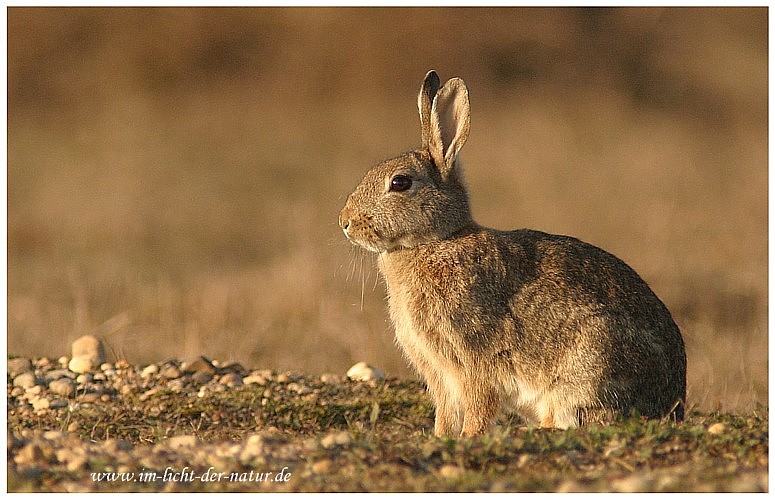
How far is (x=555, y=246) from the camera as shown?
6.39 m

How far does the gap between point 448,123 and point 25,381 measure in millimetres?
3013

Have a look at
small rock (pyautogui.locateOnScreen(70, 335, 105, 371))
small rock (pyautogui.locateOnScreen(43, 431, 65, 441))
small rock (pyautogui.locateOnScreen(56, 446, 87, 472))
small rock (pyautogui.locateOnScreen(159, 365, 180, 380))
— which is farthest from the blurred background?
small rock (pyautogui.locateOnScreen(56, 446, 87, 472))

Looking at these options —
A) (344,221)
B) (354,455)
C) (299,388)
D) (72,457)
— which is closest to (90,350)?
(299,388)

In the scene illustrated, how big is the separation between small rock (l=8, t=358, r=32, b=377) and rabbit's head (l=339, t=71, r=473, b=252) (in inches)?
98.4

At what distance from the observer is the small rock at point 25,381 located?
7.33 m

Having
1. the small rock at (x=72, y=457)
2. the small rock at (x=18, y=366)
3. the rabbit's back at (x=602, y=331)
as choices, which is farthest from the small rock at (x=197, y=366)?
the small rock at (x=72, y=457)

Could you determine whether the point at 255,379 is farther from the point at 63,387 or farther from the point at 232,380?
the point at 63,387

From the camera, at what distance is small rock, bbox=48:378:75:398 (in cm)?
717

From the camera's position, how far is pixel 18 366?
7.79m

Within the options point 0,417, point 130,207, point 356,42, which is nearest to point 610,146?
point 356,42

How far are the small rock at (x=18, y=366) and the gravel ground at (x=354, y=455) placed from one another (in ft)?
3.37

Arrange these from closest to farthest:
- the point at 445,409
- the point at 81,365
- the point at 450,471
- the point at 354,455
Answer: the point at 450,471, the point at 354,455, the point at 445,409, the point at 81,365

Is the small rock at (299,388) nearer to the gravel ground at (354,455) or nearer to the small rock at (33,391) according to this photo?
the gravel ground at (354,455)

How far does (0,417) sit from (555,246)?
9.74ft
